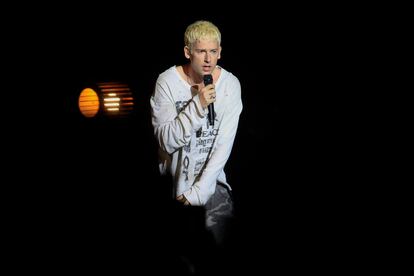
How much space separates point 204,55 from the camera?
2025 mm

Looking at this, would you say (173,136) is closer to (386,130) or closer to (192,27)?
(192,27)

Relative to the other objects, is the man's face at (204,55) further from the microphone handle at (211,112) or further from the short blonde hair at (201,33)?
the microphone handle at (211,112)

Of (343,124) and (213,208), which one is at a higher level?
(343,124)

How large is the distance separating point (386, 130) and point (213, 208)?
4.46ft

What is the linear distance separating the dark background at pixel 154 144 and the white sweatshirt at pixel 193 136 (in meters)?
0.35

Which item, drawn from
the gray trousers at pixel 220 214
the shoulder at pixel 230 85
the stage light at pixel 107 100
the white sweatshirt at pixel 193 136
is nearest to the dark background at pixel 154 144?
the stage light at pixel 107 100

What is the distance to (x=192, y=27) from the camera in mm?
2043

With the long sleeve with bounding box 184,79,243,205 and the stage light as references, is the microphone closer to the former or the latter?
the long sleeve with bounding box 184,79,243,205

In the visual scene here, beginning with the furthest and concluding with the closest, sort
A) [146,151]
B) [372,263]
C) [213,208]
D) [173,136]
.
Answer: [146,151]
[372,263]
[213,208]
[173,136]

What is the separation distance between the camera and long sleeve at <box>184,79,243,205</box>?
6.96 feet

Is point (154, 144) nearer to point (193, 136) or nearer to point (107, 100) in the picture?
point (107, 100)

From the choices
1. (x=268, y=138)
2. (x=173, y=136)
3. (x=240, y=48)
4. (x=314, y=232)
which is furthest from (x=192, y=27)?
(x=314, y=232)

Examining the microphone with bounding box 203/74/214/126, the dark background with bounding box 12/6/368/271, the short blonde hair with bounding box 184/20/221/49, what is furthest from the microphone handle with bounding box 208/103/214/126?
the dark background with bounding box 12/6/368/271

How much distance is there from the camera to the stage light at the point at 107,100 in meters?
3.03
